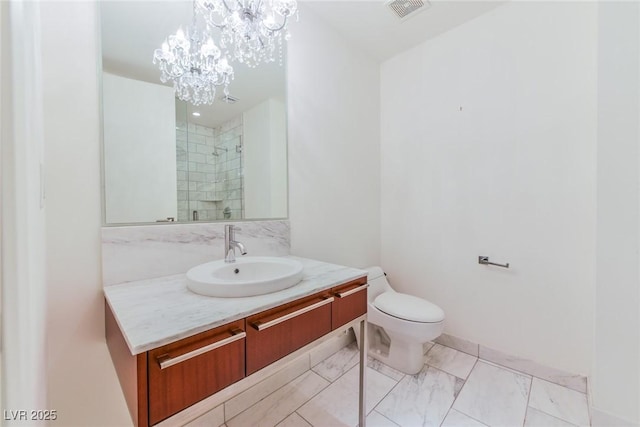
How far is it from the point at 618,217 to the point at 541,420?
3.58 feet

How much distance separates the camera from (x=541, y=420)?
1312mm

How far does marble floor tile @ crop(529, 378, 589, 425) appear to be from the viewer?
52.4 inches

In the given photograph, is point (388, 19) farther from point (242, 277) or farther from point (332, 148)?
point (242, 277)

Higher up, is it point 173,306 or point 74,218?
point 74,218

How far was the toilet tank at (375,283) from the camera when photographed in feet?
6.42

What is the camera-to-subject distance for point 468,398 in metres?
1.46

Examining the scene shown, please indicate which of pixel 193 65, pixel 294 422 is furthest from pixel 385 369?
pixel 193 65

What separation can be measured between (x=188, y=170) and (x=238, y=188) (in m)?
0.27

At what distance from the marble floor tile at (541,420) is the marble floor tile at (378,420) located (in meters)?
0.68

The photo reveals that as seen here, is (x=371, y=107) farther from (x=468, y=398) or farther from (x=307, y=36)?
(x=468, y=398)

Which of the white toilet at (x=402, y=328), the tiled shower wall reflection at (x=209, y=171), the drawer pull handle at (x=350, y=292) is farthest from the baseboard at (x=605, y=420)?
the tiled shower wall reflection at (x=209, y=171)

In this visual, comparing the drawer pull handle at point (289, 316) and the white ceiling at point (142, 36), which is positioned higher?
the white ceiling at point (142, 36)

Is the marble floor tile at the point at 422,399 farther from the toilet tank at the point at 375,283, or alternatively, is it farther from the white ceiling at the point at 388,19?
the white ceiling at the point at 388,19

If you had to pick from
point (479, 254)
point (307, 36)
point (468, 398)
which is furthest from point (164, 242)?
point (479, 254)
